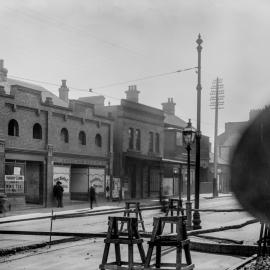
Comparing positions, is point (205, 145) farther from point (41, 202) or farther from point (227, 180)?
point (227, 180)

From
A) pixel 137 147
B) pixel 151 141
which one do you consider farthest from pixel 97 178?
pixel 151 141

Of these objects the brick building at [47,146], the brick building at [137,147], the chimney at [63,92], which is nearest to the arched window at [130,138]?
the brick building at [137,147]

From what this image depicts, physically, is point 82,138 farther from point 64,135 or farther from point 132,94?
point 132,94

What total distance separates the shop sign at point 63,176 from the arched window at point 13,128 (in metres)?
4.02

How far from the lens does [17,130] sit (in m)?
27.4

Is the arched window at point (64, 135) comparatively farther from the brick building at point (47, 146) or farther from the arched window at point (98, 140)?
the arched window at point (98, 140)

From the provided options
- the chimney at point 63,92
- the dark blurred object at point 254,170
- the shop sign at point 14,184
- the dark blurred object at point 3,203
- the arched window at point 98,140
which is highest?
the chimney at point 63,92

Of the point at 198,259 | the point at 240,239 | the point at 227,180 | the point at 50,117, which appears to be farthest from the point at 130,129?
the point at 227,180

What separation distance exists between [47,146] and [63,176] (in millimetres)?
2673

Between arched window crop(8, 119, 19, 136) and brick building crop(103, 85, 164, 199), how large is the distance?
Answer: 11.9 meters

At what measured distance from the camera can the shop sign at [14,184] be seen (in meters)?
26.3

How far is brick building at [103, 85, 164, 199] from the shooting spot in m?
38.5

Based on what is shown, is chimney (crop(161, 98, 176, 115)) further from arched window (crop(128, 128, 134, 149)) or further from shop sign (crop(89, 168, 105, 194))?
shop sign (crop(89, 168, 105, 194))

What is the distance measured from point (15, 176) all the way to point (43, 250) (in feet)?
A: 52.1
